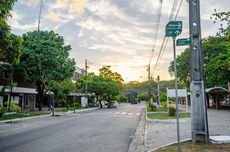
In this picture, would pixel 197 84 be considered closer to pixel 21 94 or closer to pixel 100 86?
pixel 21 94

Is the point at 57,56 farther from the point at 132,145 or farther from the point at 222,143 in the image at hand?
the point at 222,143

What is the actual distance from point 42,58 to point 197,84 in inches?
1004

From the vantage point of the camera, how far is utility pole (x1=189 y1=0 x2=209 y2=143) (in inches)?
322

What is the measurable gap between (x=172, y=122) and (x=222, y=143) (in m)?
8.28

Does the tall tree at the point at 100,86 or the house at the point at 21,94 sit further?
the tall tree at the point at 100,86

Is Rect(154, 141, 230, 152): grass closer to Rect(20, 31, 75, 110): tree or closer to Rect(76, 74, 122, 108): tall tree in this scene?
Rect(20, 31, 75, 110): tree

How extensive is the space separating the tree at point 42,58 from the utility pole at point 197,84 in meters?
24.6

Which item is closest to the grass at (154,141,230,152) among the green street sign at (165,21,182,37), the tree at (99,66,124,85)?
the green street sign at (165,21,182,37)

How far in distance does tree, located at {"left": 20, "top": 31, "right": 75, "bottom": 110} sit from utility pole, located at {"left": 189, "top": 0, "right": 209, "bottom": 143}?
968 inches

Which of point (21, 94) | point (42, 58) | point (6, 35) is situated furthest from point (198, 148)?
point (21, 94)

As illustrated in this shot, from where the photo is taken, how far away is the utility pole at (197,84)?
8.19 metres

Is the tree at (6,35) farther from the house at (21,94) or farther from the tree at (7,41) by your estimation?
the house at (21,94)

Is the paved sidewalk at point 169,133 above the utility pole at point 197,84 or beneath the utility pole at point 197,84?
beneath

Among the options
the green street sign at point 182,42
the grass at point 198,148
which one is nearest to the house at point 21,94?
the grass at point 198,148
